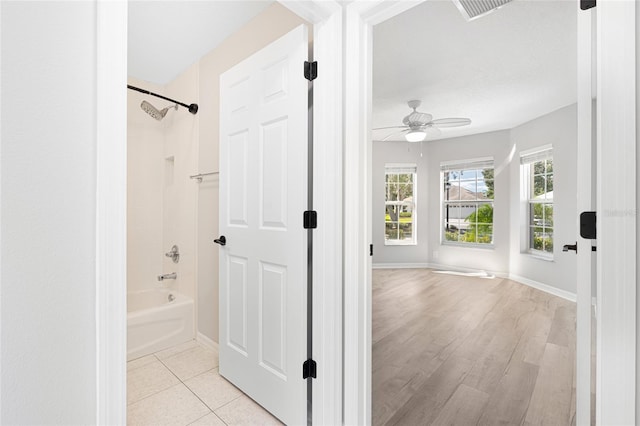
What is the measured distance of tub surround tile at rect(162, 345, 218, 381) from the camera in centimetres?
212

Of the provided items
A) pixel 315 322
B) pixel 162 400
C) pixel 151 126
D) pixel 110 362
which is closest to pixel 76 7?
pixel 110 362

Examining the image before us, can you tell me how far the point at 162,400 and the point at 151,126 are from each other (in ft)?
8.38

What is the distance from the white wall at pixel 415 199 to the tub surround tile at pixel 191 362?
4143 mm

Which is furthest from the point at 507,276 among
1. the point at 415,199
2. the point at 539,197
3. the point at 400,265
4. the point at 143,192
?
the point at 143,192

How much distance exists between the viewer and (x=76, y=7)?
69 centimetres

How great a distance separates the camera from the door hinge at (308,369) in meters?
1.49

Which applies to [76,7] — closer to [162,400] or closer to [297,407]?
[297,407]

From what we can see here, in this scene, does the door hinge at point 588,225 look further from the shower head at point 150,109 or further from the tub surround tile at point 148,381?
the shower head at point 150,109

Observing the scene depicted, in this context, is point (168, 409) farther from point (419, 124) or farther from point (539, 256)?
point (539, 256)

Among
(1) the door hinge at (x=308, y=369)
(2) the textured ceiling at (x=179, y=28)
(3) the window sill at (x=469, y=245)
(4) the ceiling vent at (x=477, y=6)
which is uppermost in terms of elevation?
(2) the textured ceiling at (x=179, y=28)

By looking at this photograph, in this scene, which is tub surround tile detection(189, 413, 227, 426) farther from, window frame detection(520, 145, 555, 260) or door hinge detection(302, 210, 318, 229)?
window frame detection(520, 145, 555, 260)

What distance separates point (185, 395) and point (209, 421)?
1.08 feet

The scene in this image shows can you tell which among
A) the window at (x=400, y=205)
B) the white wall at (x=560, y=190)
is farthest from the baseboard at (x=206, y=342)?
the white wall at (x=560, y=190)

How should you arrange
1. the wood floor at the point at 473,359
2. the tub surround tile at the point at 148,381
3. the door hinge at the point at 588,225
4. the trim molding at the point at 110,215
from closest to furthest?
the trim molding at the point at 110,215 < the door hinge at the point at 588,225 < the wood floor at the point at 473,359 < the tub surround tile at the point at 148,381
